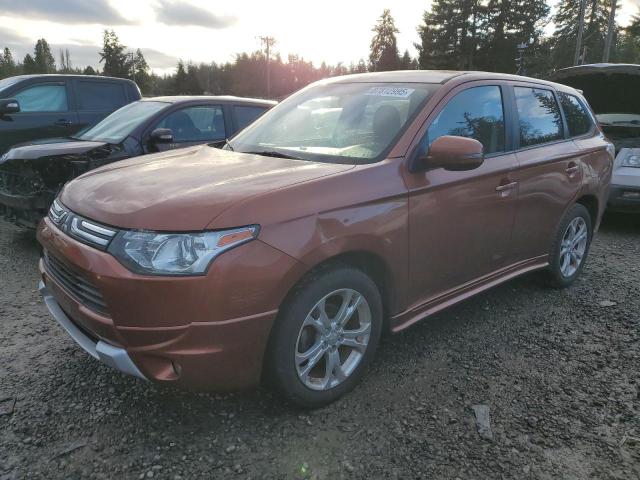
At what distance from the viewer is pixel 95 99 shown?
25.5ft

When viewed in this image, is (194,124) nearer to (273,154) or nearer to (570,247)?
(273,154)

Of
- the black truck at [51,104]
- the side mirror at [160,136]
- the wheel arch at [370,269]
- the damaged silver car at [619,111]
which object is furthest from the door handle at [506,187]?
the black truck at [51,104]

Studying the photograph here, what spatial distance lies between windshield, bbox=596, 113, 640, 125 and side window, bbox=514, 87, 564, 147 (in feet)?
12.7

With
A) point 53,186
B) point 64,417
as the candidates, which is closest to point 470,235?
point 64,417

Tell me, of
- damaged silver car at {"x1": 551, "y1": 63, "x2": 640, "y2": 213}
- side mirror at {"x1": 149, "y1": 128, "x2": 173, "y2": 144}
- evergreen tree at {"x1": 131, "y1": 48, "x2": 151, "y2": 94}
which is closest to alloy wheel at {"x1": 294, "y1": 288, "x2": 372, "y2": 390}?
side mirror at {"x1": 149, "y1": 128, "x2": 173, "y2": 144}

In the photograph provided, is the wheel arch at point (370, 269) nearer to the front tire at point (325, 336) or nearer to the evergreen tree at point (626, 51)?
the front tire at point (325, 336)

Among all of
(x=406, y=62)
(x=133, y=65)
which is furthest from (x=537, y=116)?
(x=406, y=62)

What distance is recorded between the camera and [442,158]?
2.77m

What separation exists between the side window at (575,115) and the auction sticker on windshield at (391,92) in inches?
71.5

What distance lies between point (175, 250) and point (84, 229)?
57 centimetres

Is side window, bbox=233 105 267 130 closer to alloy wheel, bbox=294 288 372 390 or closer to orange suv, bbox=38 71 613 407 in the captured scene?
orange suv, bbox=38 71 613 407

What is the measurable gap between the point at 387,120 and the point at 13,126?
615 cm

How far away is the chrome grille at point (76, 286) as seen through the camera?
90.0 inches

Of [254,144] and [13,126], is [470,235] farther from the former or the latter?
[13,126]
